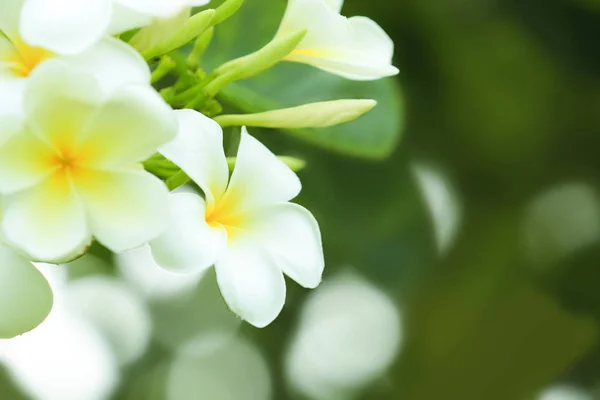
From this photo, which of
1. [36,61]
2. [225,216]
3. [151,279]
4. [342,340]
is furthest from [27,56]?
[342,340]

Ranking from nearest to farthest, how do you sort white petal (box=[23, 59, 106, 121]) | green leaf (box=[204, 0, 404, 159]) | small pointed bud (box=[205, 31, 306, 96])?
white petal (box=[23, 59, 106, 121]) → small pointed bud (box=[205, 31, 306, 96]) → green leaf (box=[204, 0, 404, 159])

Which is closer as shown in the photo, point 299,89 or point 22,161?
point 22,161

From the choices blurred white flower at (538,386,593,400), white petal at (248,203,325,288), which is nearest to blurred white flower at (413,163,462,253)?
blurred white flower at (538,386,593,400)

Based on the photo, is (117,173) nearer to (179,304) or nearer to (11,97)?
(11,97)

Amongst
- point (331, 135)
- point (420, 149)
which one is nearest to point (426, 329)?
point (420, 149)

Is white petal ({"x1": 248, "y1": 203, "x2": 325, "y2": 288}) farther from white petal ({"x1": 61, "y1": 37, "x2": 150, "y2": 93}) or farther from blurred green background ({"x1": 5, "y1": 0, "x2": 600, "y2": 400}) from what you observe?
blurred green background ({"x1": 5, "y1": 0, "x2": 600, "y2": 400})

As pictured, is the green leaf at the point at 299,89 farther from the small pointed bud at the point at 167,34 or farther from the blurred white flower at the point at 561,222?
the blurred white flower at the point at 561,222

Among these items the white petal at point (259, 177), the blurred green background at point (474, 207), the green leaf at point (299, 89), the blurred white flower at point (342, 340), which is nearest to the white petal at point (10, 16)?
the white petal at point (259, 177)
